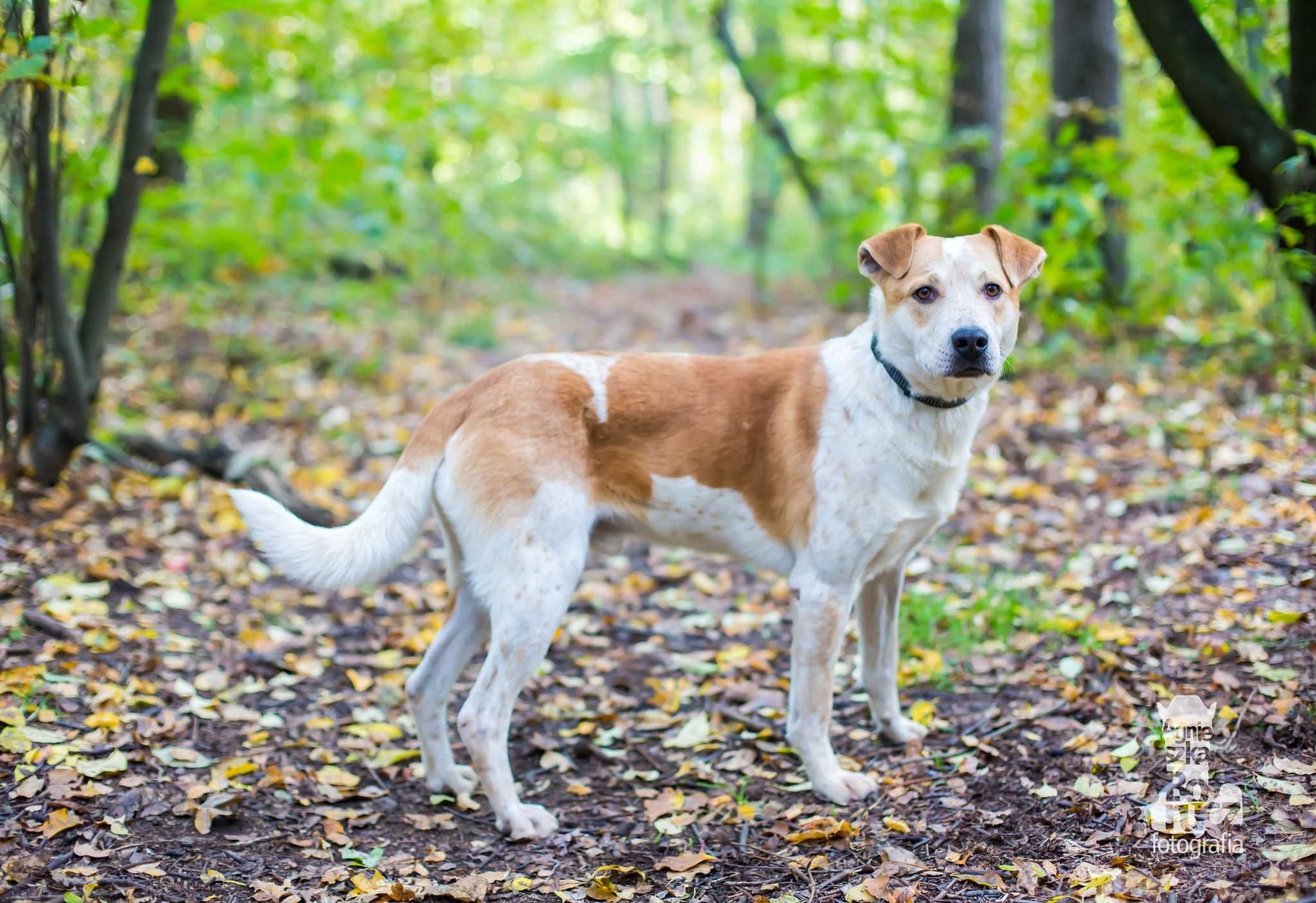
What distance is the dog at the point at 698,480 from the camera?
339cm

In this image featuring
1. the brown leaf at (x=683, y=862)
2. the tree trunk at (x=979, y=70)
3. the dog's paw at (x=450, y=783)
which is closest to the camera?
the brown leaf at (x=683, y=862)

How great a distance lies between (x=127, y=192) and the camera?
17.3ft

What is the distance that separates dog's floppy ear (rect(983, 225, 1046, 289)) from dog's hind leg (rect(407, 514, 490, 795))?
2.20 m

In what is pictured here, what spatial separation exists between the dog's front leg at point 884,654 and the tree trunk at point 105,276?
4.27 m

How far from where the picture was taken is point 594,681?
14.7 ft

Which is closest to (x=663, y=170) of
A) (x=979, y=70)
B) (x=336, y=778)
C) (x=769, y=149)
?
(x=769, y=149)

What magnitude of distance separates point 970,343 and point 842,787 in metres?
1.63

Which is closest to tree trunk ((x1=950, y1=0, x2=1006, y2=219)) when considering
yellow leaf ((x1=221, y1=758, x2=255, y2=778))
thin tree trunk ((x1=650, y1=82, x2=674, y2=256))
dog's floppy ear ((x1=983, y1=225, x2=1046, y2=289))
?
dog's floppy ear ((x1=983, y1=225, x2=1046, y2=289))

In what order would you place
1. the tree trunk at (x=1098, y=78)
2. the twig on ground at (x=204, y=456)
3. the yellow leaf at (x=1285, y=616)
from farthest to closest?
the tree trunk at (x=1098, y=78) → the twig on ground at (x=204, y=456) → the yellow leaf at (x=1285, y=616)

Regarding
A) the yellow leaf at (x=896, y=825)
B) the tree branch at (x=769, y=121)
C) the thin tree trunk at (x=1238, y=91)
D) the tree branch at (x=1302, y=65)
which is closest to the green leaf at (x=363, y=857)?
the yellow leaf at (x=896, y=825)

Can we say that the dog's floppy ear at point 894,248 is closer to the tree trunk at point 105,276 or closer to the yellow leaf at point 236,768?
the yellow leaf at point 236,768

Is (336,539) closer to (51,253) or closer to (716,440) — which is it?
(716,440)

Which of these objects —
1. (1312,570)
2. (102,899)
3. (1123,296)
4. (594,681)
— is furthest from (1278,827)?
(1123,296)

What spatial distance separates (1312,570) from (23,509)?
19.7ft
